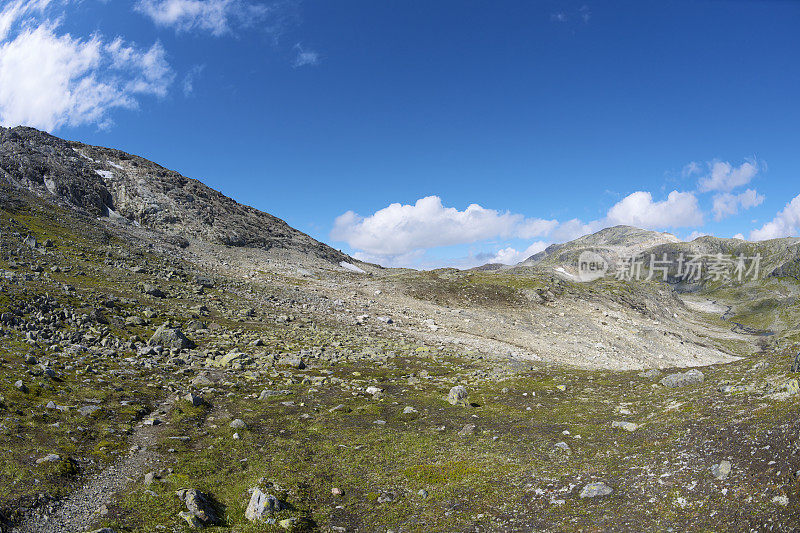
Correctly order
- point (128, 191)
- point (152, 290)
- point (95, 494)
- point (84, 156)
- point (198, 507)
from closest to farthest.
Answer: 1. point (198, 507)
2. point (95, 494)
3. point (152, 290)
4. point (128, 191)
5. point (84, 156)

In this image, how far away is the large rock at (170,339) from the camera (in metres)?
28.8

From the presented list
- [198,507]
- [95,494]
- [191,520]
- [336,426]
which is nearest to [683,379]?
[336,426]

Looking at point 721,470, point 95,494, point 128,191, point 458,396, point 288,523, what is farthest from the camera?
point 128,191

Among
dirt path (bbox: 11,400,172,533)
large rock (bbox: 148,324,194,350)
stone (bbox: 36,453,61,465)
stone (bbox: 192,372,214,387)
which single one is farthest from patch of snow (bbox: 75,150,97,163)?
stone (bbox: 36,453,61,465)

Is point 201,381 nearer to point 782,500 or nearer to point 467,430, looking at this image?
point 467,430

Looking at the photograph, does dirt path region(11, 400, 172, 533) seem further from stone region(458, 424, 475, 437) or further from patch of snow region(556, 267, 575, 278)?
patch of snow region(556, 267, 575, 278)

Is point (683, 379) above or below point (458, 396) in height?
above

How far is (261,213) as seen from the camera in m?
125

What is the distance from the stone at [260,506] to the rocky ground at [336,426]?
2.6 inches

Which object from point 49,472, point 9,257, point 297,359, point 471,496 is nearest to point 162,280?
point 9,257

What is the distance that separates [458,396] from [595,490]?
1131 cm

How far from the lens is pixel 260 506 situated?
1239 cm

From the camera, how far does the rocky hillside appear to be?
75750mm

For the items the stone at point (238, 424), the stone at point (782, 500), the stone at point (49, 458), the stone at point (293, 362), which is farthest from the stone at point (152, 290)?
the stone at point (782, 500)
